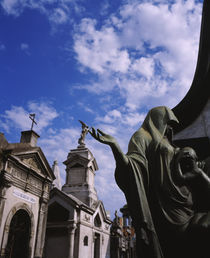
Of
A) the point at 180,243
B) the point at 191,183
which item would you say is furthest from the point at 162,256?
the point at 191,183

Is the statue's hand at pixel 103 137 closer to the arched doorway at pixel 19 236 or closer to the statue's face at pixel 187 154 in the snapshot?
the statue's face at pixel 187 154

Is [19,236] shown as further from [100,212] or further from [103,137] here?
[103,137]

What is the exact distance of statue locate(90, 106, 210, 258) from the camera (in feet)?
8.17

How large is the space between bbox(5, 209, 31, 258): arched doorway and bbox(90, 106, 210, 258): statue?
41.8ft

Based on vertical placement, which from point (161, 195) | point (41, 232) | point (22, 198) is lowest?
point (161, 195)

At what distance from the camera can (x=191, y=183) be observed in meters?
2.84

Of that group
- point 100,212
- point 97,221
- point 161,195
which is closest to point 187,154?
point 161,195

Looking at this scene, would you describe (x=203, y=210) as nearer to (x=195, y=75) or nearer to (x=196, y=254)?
(x=196, y=254)

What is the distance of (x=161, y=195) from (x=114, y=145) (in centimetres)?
81

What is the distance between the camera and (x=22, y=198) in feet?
46.9

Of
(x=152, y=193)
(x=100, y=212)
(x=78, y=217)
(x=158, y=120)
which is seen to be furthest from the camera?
(x=100, y=212)

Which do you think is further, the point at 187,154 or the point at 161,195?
the point at 187,154

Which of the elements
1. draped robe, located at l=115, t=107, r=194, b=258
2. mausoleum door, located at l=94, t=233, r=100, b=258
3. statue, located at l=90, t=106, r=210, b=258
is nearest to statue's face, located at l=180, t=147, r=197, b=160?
statue, located at l=90, t=106, r=210, b=258

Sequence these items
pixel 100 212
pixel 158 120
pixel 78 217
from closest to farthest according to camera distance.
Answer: pixel 158 120, pixel 78 217, pixel 100 212
